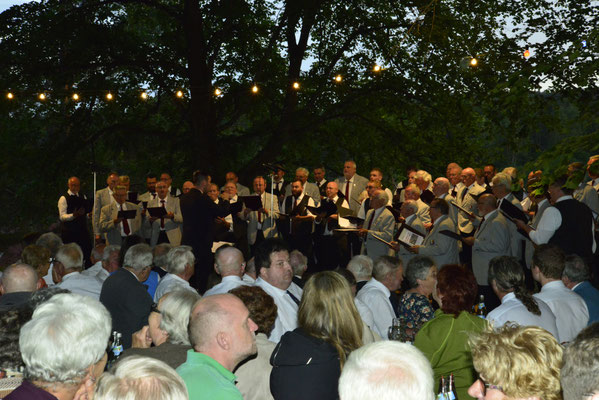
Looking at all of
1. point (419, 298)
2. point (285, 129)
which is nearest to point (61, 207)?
point (285, 129)

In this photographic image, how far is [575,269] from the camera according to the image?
6.61 m

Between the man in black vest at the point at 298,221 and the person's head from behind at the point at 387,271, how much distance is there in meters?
6.77

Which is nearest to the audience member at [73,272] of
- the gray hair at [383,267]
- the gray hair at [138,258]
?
the gray hair at [138,258]

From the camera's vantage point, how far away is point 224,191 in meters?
14.8

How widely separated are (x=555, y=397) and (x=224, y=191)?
39.8 feet

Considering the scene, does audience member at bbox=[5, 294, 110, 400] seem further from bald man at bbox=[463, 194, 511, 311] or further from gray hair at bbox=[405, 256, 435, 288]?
bald man at bbox=[463, 194, 511, 311]

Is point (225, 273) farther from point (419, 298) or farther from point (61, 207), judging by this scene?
point (61, 207)

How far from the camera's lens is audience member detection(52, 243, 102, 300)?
23.6 ft

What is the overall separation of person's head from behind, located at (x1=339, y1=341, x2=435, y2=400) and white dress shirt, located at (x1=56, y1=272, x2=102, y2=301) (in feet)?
16.0

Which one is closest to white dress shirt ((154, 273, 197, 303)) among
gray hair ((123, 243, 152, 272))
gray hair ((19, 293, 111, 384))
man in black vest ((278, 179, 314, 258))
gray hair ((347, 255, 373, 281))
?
gray hair ((123, 243, 152, 272))

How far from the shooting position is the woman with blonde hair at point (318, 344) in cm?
405

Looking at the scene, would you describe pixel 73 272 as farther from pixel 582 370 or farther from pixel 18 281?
pixel 582 370

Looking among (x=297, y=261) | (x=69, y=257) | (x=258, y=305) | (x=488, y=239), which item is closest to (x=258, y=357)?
(x=258, y=305)

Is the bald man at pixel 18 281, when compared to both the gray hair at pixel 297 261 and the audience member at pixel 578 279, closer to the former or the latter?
the gray hair at pixel 297 261
